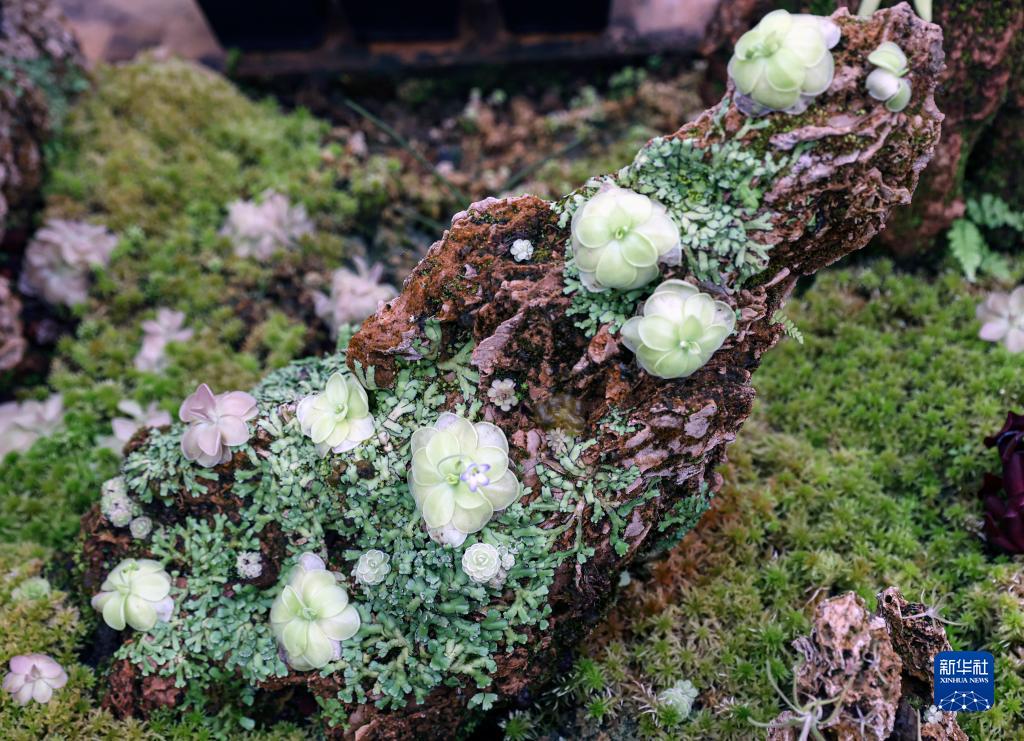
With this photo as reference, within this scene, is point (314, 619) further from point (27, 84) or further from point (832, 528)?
point (27, 84)

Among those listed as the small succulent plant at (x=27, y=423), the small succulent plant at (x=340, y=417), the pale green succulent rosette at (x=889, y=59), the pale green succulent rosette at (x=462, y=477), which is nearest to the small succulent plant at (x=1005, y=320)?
the pale green succulent rosette at (x=889, y=59)

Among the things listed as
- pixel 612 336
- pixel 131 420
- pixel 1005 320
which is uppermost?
pixel 612 336

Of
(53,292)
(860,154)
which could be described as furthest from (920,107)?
(53,292)

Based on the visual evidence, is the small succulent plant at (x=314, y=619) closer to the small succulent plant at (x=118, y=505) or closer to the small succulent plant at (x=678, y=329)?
the small succulent plant at (x=118, y=505)

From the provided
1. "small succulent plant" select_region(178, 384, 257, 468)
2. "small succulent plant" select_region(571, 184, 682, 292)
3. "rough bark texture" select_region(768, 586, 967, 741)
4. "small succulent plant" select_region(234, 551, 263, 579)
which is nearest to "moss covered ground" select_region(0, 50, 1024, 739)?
"rough bark texture" select_region(768, 586, 967, 741)

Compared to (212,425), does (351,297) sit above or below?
below

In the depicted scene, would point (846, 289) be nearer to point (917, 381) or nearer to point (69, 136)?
point (917, 381)

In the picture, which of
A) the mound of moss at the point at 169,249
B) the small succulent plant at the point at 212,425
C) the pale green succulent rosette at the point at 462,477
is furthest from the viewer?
the mound of moss at the point at 169,249

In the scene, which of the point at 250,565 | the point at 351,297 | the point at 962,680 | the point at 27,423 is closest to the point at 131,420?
the point at 27,423
